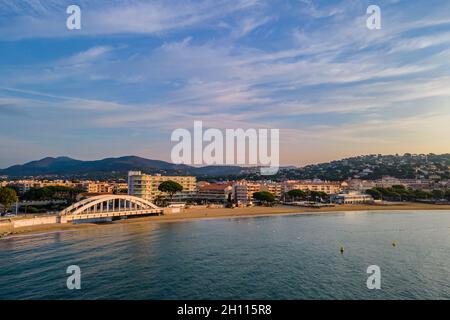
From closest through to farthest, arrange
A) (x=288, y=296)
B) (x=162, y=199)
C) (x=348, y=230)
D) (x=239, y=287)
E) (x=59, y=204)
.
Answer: (x=288, y=296), (x=239, y=287), (x=348, y=230), (x=59, y=204), (x=162, y=199)

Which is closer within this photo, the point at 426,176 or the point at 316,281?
the point at 316,281

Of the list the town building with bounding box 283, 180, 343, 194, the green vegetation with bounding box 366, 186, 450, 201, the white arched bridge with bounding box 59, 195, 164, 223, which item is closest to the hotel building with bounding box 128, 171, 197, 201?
the white arched bridge with bounding box 59, 195, 164, 223

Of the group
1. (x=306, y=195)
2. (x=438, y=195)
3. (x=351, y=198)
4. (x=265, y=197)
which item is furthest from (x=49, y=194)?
(x=438, y=195)

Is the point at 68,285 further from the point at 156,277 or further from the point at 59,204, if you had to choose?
the point at 59,204

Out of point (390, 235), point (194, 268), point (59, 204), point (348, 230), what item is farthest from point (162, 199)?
point (194, 268)

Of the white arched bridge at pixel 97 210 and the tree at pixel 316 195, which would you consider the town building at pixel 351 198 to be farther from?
the white arched bridge at pixel 97 210

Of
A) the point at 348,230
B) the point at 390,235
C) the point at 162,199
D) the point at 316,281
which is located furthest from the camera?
the point at 162,199

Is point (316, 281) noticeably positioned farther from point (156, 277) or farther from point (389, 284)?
point (156, 277)
